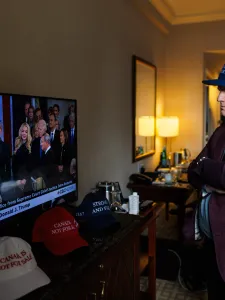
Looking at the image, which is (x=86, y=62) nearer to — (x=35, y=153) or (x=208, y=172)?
(x=35, y=153)

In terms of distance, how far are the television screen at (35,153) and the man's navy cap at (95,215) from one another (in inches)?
7.0

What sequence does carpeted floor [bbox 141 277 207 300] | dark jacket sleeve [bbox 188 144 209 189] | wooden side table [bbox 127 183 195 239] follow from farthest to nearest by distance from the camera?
wooden side table [bbox 127 183 195 239], carpeted floor [bbox 141 277 207 300], dark jacket sleeve [bbox 188 144 209 189]

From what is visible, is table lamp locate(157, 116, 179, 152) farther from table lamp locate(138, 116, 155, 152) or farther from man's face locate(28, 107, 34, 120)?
man's face locate(28, 107, 34, 120)

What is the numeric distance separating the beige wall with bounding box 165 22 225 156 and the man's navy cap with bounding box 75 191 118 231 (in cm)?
287

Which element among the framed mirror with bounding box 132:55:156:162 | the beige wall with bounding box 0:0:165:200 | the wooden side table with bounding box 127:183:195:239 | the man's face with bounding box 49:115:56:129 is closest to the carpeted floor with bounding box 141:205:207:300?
the wooden side table with bounding box 127:183:195:239

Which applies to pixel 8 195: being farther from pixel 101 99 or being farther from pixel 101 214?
pixel 101 99

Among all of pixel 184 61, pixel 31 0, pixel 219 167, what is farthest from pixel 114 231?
pixel 184 61

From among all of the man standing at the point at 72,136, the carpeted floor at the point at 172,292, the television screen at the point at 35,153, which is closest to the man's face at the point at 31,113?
the television screen at the point at 35,153

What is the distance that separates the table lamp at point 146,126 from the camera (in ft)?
10.6

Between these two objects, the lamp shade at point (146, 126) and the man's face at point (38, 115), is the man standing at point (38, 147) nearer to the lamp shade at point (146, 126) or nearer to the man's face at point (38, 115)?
the man's face at point (38, 115)

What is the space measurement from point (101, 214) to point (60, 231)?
27cm

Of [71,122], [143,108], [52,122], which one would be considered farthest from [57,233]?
[143,108]

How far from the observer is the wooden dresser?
103cm

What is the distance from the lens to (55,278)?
1.02 meters
